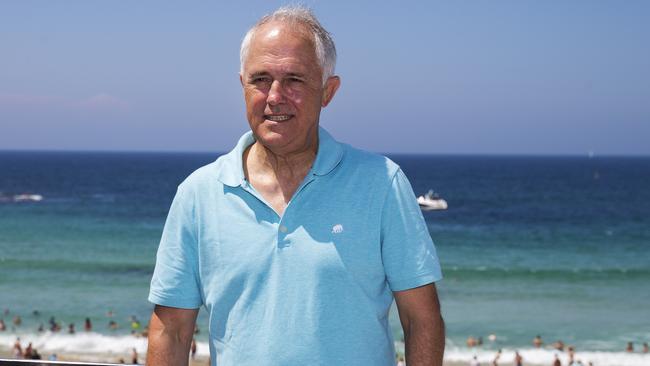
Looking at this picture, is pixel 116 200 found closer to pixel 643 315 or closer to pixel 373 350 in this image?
pixel 643 315

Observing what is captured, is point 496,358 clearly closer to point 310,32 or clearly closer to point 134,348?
point 134,348

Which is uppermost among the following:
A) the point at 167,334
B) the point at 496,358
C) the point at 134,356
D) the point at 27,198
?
the point at 167,334

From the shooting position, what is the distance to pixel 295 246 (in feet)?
6.21

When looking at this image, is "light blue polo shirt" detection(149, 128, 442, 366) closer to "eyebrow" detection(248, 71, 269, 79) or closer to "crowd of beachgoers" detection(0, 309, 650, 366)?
"eyebrow" detection(248, 71, 269, 79)

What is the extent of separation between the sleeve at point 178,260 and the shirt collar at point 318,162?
4.3 inches

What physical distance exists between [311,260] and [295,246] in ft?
0.17

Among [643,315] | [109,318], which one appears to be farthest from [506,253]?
[109,318]

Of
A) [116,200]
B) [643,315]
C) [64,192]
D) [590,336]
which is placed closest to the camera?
[590,336]

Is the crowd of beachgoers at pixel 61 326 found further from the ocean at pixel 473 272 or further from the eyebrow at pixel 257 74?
the eyebrow at pixel 257 74

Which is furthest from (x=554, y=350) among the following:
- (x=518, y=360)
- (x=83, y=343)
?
(x=83, y=343)

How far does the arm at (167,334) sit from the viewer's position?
203 cm

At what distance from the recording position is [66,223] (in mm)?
46438

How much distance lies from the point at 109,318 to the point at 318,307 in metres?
22.2

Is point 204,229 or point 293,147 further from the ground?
point 293,147
